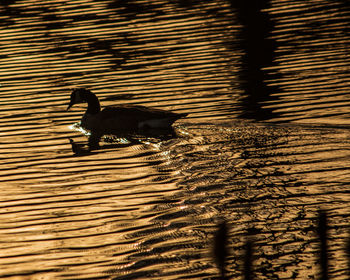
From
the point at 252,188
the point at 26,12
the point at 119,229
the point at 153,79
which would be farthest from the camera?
the point at 26,12

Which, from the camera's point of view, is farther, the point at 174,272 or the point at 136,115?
the point at 136,115

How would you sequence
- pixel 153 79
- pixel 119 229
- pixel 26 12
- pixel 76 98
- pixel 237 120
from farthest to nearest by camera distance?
pixel 26 12 < pixel 153 79 < pixel 76 98 < pixel 237 120 < pixel 119 229

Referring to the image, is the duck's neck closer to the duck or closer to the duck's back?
Answer: the duck

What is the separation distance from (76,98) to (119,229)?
9.03 meters

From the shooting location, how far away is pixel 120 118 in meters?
17.4

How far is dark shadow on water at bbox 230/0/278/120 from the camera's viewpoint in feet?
58.3

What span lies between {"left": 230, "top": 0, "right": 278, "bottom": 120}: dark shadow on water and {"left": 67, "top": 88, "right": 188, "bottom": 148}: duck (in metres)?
1.80

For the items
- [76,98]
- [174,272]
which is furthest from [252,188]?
[76,98]

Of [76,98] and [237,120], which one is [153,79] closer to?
[76,98]

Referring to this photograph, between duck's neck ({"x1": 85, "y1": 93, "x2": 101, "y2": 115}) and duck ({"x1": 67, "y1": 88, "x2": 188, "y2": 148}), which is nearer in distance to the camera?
duck ({"x1": 67, "y1": 88, "x2": 188, "y2": 148})

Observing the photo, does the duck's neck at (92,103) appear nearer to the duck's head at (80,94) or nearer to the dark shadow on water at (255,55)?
the duck's head at (80,94)

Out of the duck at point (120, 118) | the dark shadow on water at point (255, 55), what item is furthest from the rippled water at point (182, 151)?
the duck at point (120, 118)

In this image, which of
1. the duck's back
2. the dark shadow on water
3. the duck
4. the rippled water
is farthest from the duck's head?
the dark shadow on water

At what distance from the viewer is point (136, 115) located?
17.0 m
